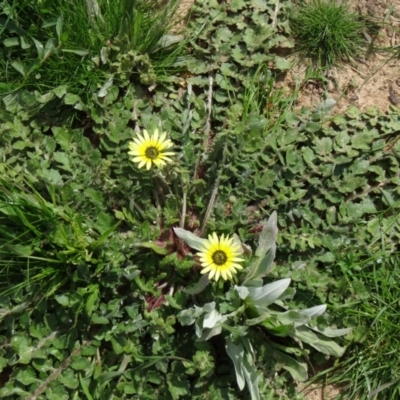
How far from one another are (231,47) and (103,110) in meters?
0.79

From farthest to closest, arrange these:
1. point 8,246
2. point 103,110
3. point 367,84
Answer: point 367,84
point 103,110
point 8,246

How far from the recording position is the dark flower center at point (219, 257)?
2.82m

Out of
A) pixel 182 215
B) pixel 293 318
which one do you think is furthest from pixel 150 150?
pixel 293 318

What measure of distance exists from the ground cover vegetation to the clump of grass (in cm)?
14

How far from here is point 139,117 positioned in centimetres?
340

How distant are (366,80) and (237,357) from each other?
176 cm

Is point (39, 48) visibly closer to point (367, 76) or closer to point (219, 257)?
point (219, 257)

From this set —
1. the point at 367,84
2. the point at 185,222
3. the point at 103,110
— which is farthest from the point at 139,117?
the point at 367,84

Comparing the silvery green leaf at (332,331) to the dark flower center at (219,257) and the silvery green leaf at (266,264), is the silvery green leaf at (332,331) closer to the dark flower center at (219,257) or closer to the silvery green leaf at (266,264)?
the silvery green leaf at (266,264)

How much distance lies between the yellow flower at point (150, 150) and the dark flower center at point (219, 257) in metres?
0.48

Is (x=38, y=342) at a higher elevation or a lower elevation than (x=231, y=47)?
lower

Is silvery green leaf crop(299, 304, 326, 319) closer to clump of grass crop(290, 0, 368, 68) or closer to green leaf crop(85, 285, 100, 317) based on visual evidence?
green leaf crop(85, 285, 100, 317)

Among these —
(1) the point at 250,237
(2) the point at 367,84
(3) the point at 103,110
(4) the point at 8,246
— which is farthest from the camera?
(2) the point at 367,84

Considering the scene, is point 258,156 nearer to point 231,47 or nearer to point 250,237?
point 250,237
